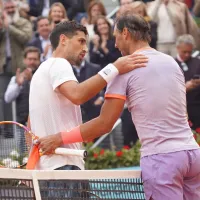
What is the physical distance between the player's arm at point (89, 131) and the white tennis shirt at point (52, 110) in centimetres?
16

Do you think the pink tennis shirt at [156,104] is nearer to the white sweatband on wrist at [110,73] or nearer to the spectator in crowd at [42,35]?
the white sweatband on wrist at [110,73]

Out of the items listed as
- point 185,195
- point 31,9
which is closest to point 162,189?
point 185,195

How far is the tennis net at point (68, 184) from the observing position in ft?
16.5

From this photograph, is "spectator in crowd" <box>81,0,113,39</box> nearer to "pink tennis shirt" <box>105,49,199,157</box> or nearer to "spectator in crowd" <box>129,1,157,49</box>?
"spectator in crowd" <box>129,1,157,49</box>

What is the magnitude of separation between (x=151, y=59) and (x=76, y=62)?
815 mm

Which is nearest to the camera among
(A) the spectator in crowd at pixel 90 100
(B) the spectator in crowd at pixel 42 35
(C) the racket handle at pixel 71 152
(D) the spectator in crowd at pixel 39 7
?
(C) the racket handle at pixel 71 152

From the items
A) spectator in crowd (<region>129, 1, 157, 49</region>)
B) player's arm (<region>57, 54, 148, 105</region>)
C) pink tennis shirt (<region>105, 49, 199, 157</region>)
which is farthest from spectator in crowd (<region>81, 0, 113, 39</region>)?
pink tennis shirt (<region>105, 49, 199, 157</region>)

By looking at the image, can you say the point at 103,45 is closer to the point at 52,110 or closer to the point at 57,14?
the point at 57,14

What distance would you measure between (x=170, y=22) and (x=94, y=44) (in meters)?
1.32

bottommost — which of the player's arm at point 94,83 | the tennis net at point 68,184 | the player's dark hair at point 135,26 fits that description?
the tennis net at point 68,184

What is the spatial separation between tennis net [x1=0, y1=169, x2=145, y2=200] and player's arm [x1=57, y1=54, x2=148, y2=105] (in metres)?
0.59

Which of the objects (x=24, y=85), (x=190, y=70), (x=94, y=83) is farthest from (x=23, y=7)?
(x=94, y=83)

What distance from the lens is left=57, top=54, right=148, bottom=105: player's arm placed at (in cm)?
517

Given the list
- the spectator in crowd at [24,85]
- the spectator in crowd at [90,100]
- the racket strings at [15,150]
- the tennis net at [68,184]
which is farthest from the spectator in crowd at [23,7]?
the tennis net at [68,184]
